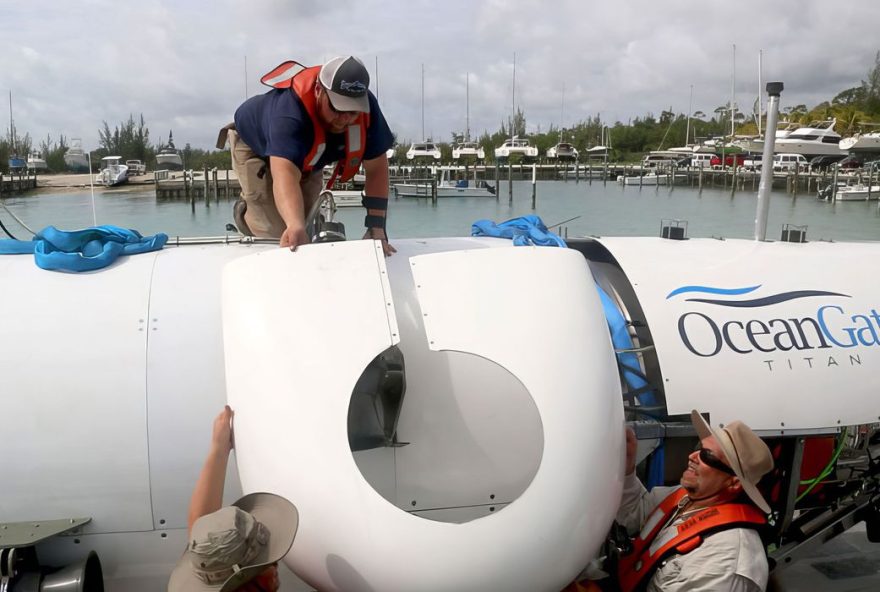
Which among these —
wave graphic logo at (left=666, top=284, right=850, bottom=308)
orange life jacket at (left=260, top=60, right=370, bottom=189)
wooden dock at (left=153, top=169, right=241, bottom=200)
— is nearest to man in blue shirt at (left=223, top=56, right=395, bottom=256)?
orange life jacket at (left=260, top=60, right=370, bottom=189)

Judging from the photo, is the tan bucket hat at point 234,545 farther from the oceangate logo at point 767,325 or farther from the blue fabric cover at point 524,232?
the oceangate logo at point 767,325

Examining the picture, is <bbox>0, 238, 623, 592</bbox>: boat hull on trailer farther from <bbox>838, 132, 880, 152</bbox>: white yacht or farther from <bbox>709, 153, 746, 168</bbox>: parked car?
<bbox>709, 153, 746, 168</bbox>: parked car

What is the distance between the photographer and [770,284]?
3.30 m

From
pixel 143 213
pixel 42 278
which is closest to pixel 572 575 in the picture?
pixel 42 278

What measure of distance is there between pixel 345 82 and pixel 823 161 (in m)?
57.6

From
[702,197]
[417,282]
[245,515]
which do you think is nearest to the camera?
[245,515]

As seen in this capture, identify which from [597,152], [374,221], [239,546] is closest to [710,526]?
[239,546]

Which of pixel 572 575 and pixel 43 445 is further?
pixel 43 445

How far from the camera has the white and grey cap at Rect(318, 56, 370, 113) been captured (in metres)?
2.92

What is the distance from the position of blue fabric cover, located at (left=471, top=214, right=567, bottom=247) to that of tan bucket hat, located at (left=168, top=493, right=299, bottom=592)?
1742 millimetres

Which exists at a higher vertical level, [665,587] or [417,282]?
[417,282]

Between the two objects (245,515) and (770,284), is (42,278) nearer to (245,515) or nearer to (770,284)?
(245,515)

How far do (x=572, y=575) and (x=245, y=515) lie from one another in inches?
44.3

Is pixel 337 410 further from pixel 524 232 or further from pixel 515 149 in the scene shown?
pixel 515 149
